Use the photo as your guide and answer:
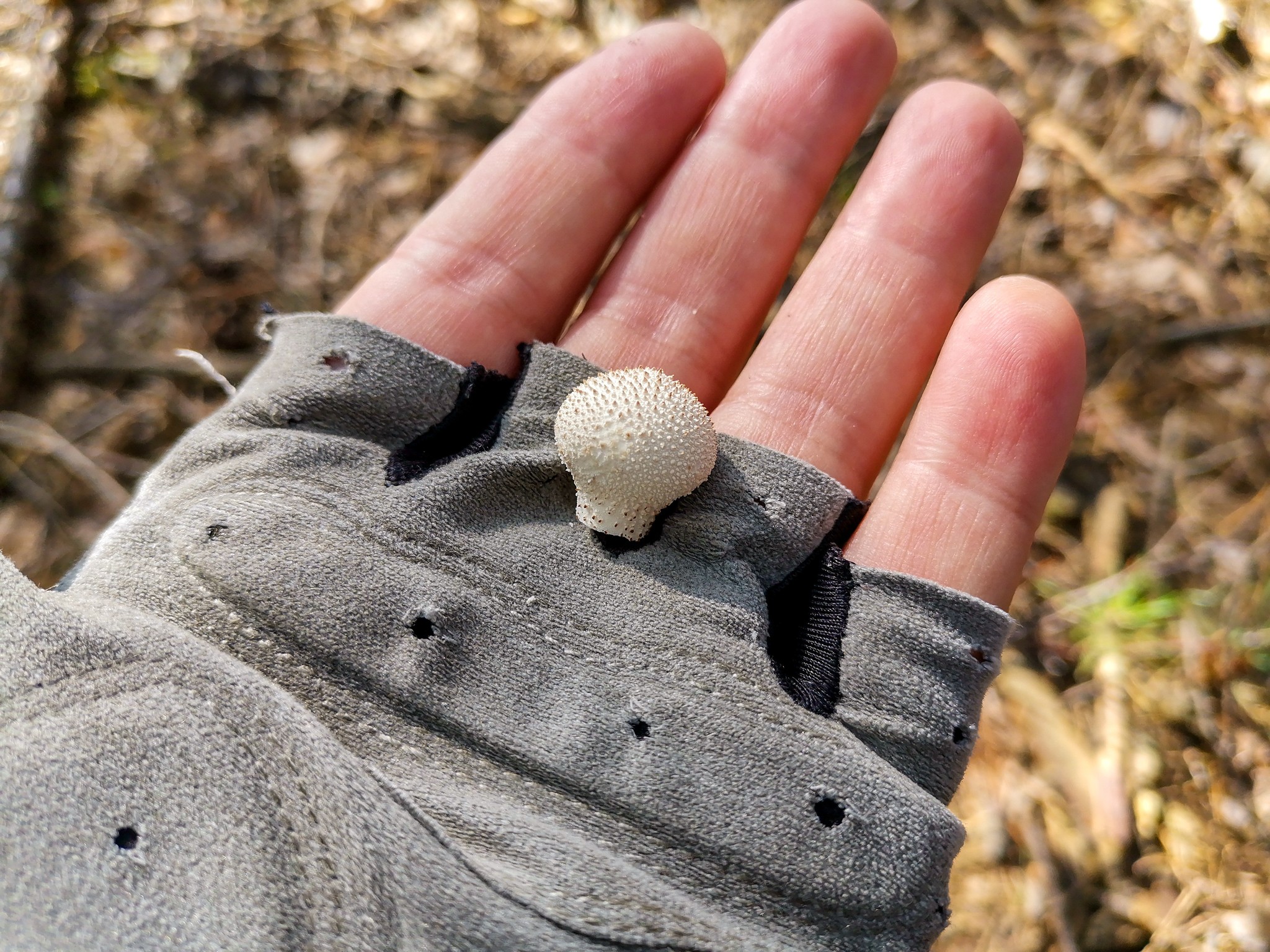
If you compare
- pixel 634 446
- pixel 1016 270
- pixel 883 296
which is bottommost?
pixel 1016 270

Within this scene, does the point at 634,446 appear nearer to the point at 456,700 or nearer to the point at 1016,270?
the point at 456,700

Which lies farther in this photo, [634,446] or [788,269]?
[788,269]

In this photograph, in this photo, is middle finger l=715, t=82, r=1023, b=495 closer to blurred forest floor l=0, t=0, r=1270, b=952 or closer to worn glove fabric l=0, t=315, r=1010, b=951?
worn glove fabric l=0, t=315, r=1010, b=951

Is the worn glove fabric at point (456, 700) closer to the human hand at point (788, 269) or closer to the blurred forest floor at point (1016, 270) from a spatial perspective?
the human hand at point (788, 269)

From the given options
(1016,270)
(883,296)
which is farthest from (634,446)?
(1016,270)

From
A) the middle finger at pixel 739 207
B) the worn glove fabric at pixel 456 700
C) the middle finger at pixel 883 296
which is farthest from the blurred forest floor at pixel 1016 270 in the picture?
the worn glove fabric at pixel 456 700

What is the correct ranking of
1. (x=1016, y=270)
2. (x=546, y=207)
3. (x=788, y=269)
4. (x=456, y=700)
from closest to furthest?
(x=456, y=700)
(x=546, y=207)
(x=788, y=269)
(x=1016, y=270)

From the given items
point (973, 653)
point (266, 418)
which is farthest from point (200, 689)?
point (973, 653)
